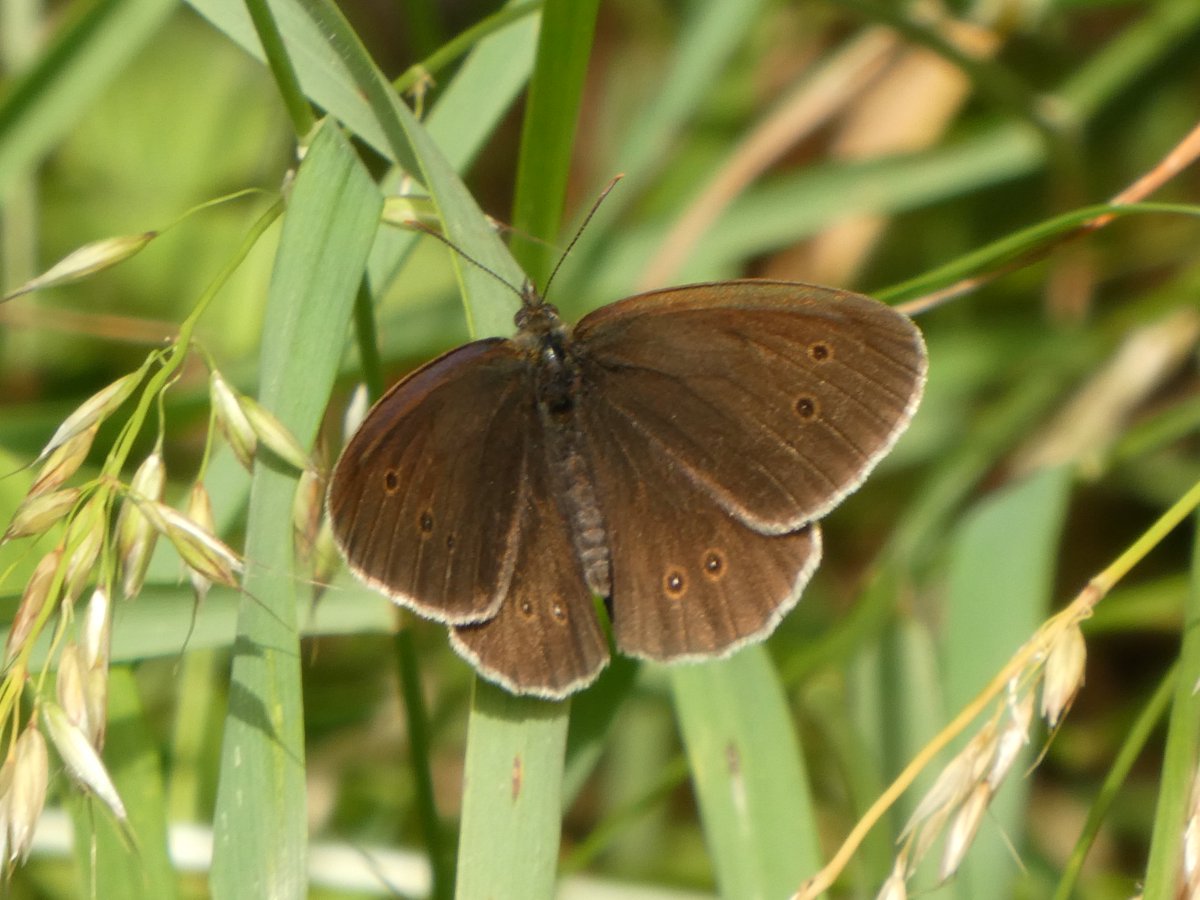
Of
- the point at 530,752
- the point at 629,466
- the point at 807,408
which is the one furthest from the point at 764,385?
the point at 530,752

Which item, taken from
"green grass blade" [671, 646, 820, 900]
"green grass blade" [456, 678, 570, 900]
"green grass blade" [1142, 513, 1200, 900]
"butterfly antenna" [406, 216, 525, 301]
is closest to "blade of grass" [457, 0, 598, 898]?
"green grass blade" [456, 678, 570, 900]

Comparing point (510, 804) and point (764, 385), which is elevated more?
point (764, 385)

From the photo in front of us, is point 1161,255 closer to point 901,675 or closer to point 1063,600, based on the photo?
point 1063,600

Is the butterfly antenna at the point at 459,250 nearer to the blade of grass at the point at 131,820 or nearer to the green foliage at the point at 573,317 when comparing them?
the green foliage at the point at 573,317

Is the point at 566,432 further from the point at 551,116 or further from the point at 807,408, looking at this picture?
the point at 551,116

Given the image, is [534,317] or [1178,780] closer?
[1178,780]

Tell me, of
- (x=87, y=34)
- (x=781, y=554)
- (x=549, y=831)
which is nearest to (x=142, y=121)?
(x=87, y=34)
